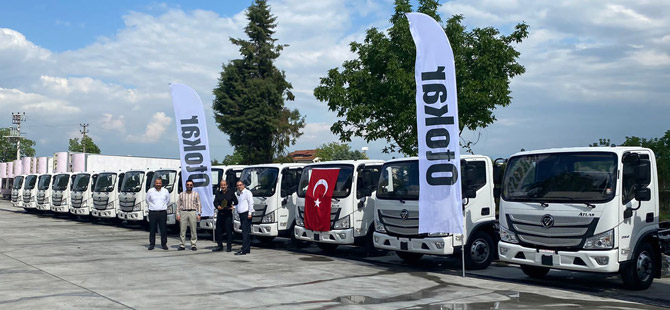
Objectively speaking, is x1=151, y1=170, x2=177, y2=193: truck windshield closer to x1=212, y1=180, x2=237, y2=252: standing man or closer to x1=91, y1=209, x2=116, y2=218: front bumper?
x1=91, y1=209, x2=116, y2=218: front bumper

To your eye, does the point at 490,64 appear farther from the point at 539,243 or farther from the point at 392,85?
the point at 539,243

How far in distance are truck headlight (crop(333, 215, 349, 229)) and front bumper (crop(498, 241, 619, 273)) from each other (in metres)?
4.12

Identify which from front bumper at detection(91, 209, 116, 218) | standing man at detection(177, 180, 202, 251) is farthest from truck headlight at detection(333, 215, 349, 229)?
front bumper at detection(91, 209, 116, 218)

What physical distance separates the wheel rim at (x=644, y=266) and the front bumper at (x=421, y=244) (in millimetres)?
3105

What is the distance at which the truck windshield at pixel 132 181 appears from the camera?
70.0 feet

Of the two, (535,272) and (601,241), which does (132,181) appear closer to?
(535,272)

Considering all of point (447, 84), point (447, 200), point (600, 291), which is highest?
point (447, 84)

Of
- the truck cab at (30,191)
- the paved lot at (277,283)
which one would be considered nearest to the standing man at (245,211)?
the paved lot at (277,283)

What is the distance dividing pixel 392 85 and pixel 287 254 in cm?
790

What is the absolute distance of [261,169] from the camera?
16.3 metres

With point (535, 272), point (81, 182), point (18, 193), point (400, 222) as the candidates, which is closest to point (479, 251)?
point (535, 272)

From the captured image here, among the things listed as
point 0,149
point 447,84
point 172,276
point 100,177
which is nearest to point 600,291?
point 447,84

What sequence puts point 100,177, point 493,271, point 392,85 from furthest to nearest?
point 100,177
point 392,85
point 493,271

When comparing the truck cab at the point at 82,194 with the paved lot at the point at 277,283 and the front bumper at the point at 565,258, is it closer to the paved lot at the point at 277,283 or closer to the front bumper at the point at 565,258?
the paved lot at the point at 277,283
